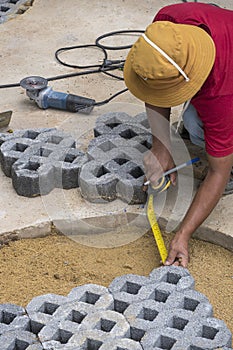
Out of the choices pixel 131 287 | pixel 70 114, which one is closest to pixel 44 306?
pixel 131 287

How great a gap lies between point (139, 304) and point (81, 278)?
0.49 m

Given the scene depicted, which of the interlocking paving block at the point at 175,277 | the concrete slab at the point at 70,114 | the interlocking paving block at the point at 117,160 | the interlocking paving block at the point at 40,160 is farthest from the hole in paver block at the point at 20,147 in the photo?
the interlocking paving block at the point at 175,277

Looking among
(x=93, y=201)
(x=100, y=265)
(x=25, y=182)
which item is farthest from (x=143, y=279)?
(x=25, y=182)

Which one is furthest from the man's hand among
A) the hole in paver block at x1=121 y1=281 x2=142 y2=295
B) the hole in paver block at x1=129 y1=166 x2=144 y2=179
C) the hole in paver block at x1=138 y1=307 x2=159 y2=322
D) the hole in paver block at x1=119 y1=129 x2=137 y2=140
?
the hole in paver block at x1=119 y1=129 x2=137 y2=140

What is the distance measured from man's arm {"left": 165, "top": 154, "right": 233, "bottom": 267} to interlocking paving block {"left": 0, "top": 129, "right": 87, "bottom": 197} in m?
0.77

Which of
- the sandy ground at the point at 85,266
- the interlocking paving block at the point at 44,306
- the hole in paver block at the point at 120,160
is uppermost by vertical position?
the hole in paver block at the point at 120,160

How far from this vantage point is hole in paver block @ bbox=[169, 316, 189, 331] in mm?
3197

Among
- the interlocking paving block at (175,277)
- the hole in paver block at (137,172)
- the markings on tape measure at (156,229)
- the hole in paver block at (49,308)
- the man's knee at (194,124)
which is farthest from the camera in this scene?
the hole in paver block at (137,172)

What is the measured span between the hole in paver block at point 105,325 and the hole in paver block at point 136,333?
0.08 metres

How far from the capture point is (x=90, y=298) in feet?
11.0

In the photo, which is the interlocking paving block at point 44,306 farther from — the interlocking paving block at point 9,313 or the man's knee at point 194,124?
the man's knee at point 194,124

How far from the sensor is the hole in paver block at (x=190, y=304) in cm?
330

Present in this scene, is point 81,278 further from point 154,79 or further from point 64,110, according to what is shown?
point 64,110

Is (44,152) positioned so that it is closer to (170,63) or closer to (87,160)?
(87,160)
